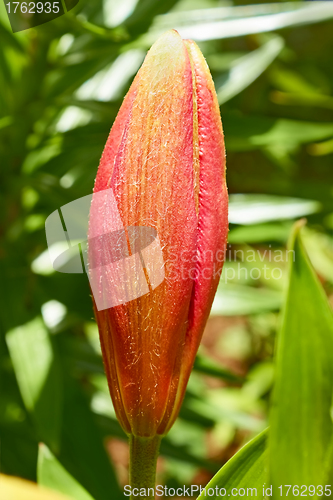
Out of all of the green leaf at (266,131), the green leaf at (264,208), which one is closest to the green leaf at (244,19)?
the green leaf at (266,131)

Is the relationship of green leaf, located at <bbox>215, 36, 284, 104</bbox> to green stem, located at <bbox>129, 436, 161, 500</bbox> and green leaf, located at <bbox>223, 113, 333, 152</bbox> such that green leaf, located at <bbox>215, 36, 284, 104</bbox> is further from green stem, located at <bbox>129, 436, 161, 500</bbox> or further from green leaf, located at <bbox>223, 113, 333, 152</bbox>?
green stem, located at <bbox>129, 436, 161, 500</bbox>

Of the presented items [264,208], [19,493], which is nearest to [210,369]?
[264,208]

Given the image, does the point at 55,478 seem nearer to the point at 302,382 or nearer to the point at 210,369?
the point at 302,382

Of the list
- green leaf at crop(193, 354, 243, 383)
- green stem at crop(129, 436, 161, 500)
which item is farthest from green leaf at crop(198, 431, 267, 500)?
green leaf at crop(193, 354, 243, 383)

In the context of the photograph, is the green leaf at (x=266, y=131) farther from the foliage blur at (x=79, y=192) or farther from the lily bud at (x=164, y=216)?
the lily bud at (x=164, y=216)

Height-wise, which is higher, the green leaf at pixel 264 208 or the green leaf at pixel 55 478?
the green leaf at pixel 55 478
